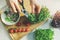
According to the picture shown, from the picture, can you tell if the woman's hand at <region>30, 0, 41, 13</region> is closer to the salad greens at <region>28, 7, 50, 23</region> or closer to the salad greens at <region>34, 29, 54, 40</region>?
the salad greens at <region>28, 7, 50, 23</region>

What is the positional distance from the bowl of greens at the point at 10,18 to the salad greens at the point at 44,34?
183 mm

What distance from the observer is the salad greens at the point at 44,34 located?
12.6ft

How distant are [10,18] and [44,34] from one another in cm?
29

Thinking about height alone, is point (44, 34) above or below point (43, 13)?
below

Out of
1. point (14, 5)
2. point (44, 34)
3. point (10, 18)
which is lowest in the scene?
point (44, 34)

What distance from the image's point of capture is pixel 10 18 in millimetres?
3945

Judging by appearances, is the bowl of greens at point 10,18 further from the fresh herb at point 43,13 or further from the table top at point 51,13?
the fresh herb at point 43,13

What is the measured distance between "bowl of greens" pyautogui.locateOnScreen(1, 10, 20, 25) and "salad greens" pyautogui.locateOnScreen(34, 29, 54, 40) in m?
0.18

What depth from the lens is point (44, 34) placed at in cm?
385

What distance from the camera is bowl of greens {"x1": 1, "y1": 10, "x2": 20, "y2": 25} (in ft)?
12.9

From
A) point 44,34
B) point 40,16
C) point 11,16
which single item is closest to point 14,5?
point 11,16

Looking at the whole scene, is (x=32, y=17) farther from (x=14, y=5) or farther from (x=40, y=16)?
(x=14, y=5)

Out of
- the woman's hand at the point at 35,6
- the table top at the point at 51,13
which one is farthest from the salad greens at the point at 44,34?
the woman's hand at the point at 35,6

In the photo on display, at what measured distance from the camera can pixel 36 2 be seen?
3.89m
